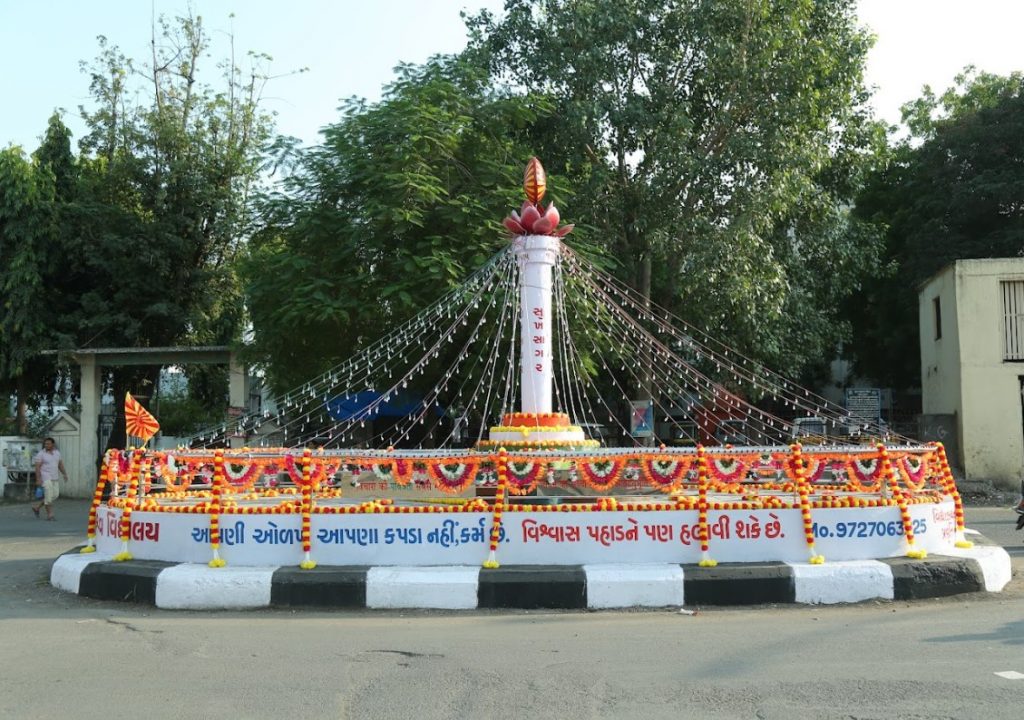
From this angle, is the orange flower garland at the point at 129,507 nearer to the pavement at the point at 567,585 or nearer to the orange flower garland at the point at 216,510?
the pavement at the point at 567,585

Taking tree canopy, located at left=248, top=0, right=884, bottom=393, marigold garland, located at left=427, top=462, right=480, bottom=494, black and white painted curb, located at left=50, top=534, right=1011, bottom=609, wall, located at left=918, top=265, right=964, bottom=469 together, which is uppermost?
tree canopy, located at left=248, top=0, right=884, bottom=393

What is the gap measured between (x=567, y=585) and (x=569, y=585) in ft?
0.06

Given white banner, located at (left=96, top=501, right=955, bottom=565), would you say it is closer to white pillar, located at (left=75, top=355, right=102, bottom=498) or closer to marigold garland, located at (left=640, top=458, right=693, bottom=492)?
marigold garland, located at (left=640, top=458, right=693, bottom=492)

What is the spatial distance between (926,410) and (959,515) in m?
14.7

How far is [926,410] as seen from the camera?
22.6 meters

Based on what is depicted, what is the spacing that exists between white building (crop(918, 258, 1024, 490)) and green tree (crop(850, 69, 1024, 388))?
15.7 ft

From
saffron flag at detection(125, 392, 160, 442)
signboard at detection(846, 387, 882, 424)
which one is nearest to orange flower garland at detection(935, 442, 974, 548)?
saffron flag at detection(125, 392, 160, 442)

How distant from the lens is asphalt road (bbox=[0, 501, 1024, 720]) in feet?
16.7

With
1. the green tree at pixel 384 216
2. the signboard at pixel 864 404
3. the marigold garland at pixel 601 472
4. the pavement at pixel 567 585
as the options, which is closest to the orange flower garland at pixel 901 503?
the pavement at pixel 567 585

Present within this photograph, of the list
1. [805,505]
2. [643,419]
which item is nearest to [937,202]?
[643,419]

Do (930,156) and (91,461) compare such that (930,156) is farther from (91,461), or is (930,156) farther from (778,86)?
(91,461)

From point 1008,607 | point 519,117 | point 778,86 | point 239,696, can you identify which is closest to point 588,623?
point 239,696

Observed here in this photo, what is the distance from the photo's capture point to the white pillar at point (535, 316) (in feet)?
39.4

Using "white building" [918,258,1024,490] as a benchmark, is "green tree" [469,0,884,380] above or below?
above
